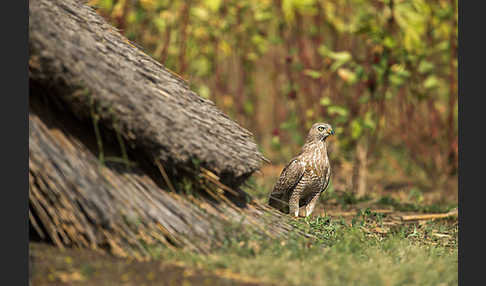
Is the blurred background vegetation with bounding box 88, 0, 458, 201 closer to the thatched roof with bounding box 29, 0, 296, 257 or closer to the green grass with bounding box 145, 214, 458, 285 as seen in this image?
the green grass with bounding box 145, 214, 458, 285

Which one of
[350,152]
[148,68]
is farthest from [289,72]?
[148,68]

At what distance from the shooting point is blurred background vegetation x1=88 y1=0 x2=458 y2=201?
813 cm

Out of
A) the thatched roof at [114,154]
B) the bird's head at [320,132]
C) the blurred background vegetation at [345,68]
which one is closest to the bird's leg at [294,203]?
the bird's head at [320,132]

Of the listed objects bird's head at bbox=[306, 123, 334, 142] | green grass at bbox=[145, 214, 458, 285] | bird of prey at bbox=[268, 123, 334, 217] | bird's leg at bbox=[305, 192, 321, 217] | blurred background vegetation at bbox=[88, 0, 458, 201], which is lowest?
green grass at bbox=[145, 214, 458, 285]

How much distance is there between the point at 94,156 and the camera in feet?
13.4

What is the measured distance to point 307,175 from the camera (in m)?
5.80

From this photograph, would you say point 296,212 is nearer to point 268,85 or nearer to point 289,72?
point 289,72

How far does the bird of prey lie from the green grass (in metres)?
0.63

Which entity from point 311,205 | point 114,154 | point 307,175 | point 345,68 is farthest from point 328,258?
point 345,68

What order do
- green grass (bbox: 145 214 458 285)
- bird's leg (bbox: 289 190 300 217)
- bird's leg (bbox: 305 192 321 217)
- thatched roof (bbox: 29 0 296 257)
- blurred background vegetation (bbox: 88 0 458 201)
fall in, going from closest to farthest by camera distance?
green grass (bbox: 145 214 458 285), thatched roof (bbox: 29 0 296 257), bird's leg (bbox: 289 190 300 217), bird's leg (bbox: 305 192 321 217), blurred background vegetation (bbox: 88 0 458 201)

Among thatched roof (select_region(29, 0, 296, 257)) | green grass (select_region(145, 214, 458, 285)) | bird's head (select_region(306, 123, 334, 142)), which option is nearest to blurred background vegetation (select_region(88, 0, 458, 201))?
bird's head (select_region(306, 123, 334, 142))

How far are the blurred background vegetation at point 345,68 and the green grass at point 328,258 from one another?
10.5 feet

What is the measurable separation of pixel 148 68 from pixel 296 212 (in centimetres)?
210

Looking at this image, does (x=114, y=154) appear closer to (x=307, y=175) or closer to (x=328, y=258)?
(x=328, y=258)
